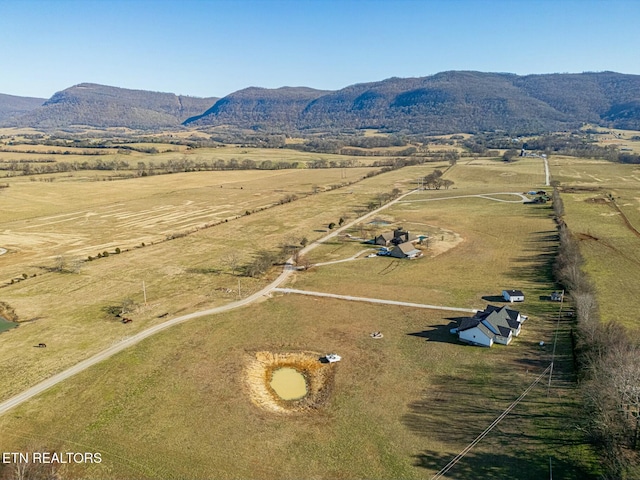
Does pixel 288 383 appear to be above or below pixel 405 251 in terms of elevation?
below

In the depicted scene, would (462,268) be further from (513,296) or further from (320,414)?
(320,414)

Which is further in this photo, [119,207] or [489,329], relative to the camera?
[119,207]

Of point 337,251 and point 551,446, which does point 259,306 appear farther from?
point 551,446

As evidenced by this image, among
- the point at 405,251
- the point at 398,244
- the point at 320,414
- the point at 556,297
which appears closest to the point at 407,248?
the point at 405,251

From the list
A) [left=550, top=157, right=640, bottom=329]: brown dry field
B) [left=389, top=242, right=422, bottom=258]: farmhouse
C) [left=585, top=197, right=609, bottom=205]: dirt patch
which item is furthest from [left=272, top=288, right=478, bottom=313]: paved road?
[left=585, top=197, right=609, bottom=205]: dirt patch

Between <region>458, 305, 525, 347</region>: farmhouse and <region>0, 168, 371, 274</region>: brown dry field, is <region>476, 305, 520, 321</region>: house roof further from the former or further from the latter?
<region>0, 168, 371, 274</region>: brown dry field
